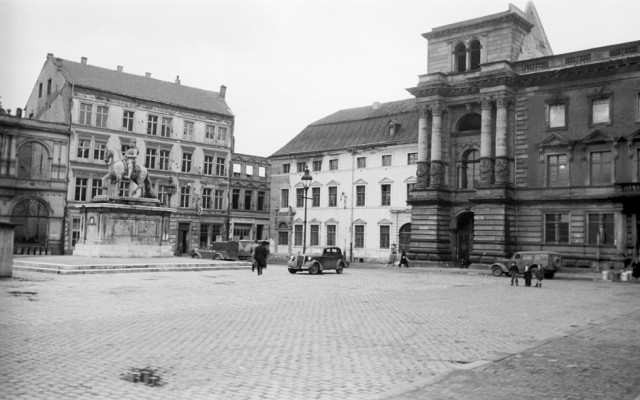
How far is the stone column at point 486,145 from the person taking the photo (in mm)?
42625

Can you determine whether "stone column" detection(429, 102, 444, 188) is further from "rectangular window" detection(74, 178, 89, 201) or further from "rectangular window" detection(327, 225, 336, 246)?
"rectangular window" detection(74, 178, 89, 201)

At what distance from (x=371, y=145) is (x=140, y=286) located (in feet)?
121

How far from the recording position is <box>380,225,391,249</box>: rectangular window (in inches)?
2069

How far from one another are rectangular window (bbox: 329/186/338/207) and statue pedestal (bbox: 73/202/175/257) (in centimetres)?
2533

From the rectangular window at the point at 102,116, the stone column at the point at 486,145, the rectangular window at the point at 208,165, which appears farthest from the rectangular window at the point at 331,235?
the rectangular window at the point at 102,116

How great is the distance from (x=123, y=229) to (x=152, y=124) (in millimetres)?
29043

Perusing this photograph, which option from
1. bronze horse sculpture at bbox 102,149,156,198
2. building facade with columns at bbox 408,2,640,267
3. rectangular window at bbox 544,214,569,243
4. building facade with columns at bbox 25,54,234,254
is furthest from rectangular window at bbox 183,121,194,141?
rectangular window at bbox 544,214,569,243

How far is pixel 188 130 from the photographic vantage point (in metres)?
62.2

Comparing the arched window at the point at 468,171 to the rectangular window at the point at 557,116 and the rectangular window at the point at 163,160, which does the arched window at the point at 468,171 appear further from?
the rectangular window at the point at 163,160

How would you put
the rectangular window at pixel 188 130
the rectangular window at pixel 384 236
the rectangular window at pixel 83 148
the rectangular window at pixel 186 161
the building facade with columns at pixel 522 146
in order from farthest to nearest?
1. the rectangular window at pixel 188 130
2. the rectangular window at pixel 186 161
3. the rectangular window at pixel 83 148
4. the rectangular window at pixel 384 236
5. the building facade with columns at pixel 522 146

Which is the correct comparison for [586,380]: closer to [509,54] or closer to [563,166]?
[563,166]

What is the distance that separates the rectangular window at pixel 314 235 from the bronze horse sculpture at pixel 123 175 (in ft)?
84.6

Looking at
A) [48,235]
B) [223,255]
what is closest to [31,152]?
[48,235]

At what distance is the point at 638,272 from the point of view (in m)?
32.3
